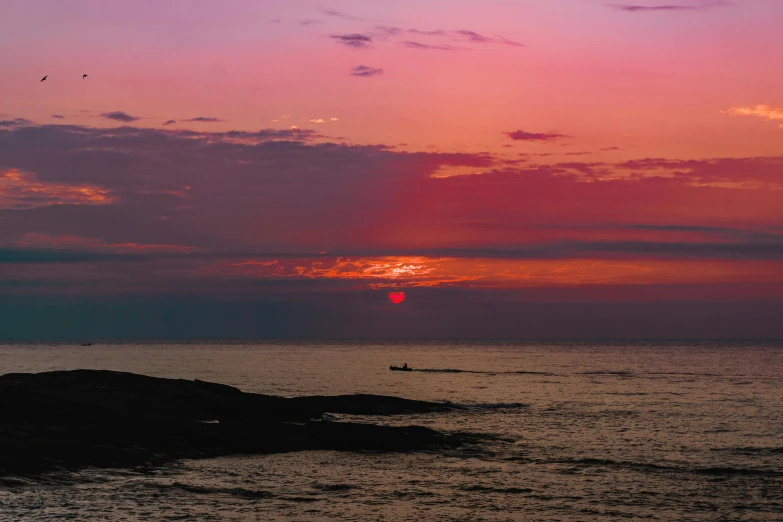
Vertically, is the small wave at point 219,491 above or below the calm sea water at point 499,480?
above

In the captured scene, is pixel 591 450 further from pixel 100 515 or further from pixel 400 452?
pixel 100 515

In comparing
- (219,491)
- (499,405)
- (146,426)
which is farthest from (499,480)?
(499,405)

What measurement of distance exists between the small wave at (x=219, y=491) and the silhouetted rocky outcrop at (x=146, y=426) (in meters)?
5.54

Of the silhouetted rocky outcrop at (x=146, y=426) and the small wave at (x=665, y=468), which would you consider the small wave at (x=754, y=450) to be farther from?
the silhouetted rocky outcrop at (x=146, y=426)

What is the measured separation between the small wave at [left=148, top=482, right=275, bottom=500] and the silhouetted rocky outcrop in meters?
5.54

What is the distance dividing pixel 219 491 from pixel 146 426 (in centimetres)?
1344

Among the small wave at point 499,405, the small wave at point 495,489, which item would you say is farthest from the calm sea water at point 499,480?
the small wave at point 499,405

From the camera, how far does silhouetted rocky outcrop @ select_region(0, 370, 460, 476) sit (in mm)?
43281

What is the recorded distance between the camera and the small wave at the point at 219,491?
3847 cm

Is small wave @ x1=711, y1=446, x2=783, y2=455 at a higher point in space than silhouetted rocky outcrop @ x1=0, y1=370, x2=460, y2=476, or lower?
lower

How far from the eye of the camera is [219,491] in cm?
3897

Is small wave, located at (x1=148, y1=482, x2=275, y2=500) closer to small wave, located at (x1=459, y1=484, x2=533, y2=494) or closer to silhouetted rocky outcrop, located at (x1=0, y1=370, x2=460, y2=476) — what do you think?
silhouetted rocky outcrop, located at (x1=0, y1=370, x2=460, y2=476)

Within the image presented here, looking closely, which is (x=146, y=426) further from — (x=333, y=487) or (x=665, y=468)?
(x=665, y=468)

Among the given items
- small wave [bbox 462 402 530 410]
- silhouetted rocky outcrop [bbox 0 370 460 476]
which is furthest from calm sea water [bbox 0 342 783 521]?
small wave [bbox 462 402 530 410]
